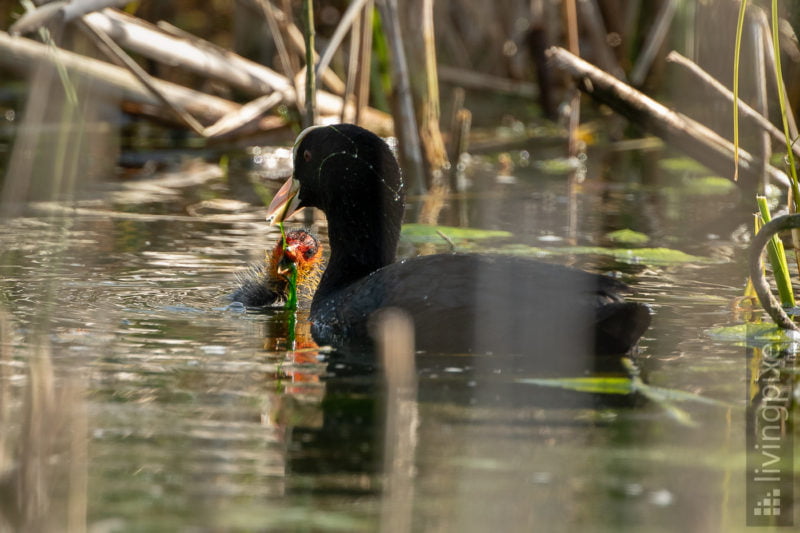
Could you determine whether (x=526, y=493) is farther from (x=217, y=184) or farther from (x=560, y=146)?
(x=560, y=146)

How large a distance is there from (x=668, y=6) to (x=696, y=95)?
1473 mm

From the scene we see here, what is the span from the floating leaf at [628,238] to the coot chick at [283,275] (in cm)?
184

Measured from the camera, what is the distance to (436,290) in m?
4.34

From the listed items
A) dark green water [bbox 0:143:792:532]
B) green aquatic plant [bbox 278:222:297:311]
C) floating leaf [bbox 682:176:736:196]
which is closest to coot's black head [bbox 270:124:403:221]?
green aquatic plant [bbox 278:222:297:311]

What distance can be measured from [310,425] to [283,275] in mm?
2110

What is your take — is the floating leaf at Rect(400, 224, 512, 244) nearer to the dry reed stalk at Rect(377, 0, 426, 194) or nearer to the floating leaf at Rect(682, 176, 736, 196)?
the dry reed stalk at Rect(377, 0, 426, 194)

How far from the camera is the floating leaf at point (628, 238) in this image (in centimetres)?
688

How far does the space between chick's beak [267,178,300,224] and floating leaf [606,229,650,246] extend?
2137 mm

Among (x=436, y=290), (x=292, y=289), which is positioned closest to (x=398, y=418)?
(x=436, y=290)

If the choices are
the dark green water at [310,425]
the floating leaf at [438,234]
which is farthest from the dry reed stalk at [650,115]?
the floating leaf at [438,234]

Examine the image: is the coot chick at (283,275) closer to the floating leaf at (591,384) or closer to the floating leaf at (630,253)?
the floating leaf at (630,253)

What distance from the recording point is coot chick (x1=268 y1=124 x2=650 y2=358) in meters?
4.12

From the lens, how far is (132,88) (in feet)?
31.2

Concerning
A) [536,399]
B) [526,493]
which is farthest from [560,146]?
[526,493]
